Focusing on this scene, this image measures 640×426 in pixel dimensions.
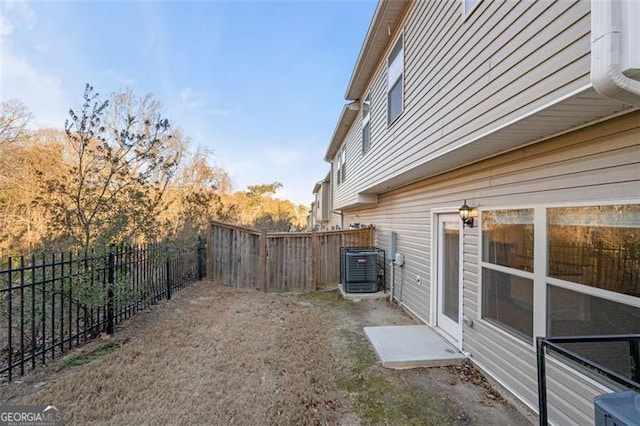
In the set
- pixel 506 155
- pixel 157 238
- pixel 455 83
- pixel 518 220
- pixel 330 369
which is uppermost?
pixel 455 83

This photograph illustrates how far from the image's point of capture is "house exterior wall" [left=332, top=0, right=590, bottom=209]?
2.02 m

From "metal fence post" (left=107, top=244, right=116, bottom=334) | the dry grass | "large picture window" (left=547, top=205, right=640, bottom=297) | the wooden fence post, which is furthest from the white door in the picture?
"metal fence post" (left=107, top=244, right=116, bottom=334)

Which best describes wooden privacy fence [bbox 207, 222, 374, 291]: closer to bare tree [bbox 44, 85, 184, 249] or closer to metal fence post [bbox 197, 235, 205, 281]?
metal fence post [bbox 197, 235, 205, 281]

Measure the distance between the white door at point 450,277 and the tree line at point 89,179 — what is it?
17.7 ft

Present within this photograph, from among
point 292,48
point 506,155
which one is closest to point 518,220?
point 506,155

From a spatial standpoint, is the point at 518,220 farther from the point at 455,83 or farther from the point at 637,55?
the point at 637,55

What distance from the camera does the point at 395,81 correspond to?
224 inches

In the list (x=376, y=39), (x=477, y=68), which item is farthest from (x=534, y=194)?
(x=376, y=39)

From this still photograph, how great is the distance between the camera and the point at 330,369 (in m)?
3.78

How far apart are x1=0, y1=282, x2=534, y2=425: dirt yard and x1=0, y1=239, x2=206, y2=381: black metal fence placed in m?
0.28

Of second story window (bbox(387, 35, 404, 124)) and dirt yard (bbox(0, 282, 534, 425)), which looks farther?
second story window (bbox(387, 35, 404, 124))

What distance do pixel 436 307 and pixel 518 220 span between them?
2453 mm

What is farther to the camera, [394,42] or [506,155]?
[394,42]

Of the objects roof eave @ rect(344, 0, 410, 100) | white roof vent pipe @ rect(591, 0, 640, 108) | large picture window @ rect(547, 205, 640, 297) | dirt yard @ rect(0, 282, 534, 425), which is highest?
roof eave @ rect(344, 0, 410, 100)
